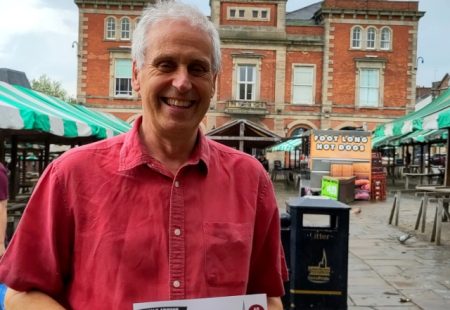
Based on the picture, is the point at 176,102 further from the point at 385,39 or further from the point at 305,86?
the point at 385,39

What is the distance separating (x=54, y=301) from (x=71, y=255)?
146mm

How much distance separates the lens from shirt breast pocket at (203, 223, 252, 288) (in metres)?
1.67

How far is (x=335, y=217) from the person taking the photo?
486 cm

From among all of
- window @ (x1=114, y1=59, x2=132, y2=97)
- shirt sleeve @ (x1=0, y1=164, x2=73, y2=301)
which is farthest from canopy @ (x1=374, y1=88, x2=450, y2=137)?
window @ (x1=114, y1=59, x2=132, y2=97)

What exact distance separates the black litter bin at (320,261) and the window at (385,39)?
1293 inches

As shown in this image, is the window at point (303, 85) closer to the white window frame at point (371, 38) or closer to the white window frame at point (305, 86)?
the white window frame at point (305, 86)

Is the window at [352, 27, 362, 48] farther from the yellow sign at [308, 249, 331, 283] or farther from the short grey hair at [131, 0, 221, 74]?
the short grey hair at [131, 0, 221, 74]

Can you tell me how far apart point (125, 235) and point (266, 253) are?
0.55 m

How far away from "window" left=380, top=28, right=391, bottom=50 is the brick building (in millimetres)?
67

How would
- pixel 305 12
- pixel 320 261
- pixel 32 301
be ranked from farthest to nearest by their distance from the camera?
pixel 305 12 < pixel 320 261 < pixel 32 301

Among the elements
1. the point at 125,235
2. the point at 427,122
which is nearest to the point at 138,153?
the point at 125,235

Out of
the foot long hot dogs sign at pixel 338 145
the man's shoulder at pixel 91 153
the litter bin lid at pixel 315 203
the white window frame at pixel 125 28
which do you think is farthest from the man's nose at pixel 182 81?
the white window frame at pixel 125 28

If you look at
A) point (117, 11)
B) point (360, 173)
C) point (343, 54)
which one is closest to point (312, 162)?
point (360, 173)

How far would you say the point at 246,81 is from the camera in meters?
35.4
